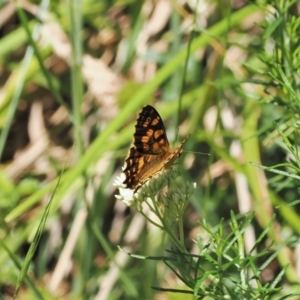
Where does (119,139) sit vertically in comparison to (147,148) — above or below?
below

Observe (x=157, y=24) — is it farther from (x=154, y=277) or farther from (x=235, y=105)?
(x=154, y=277)

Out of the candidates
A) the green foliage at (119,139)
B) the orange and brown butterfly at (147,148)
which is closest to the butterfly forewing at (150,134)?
the orange and brown butterfly at (147,148)

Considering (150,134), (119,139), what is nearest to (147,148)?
(150,134)

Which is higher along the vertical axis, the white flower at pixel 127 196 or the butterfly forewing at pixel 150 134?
the butterfly forewing at pixel 150 134

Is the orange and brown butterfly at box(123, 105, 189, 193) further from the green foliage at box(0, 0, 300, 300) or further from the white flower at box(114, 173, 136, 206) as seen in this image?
the green foliage at box(0, 0, 300, 300)

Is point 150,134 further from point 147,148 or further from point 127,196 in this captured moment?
point 127,196

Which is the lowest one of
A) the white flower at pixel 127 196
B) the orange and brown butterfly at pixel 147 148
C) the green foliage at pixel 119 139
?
the green foliage at pixel 119 139

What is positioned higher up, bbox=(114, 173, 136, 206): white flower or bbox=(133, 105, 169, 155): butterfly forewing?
A: bbox=(133, 105, 169, 155): butterfly forewing

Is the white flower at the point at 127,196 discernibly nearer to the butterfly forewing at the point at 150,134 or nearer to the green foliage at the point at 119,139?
the butterfly forewing at the point at 150,134

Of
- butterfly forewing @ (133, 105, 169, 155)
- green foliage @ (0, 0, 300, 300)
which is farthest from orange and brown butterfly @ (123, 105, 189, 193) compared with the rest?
green foliage @ (0, 0, 300, 300)
